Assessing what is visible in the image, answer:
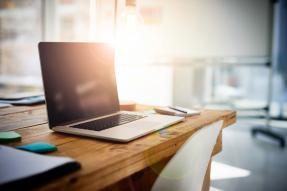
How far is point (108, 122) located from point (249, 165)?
2.08 metres

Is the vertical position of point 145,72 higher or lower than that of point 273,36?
lower

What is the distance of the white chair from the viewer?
1.08m

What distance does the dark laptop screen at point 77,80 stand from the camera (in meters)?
1.32

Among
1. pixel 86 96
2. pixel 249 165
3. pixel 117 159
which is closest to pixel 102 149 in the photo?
pixel 117 159

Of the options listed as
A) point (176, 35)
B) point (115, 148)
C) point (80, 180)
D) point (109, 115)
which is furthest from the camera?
point (176, 35)

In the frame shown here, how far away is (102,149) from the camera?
104 centimetres

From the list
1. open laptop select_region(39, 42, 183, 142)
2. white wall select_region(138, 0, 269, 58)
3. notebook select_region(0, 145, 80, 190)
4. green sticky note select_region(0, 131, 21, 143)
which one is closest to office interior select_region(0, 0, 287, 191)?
white wall select_region(138, 0, 269, 58)

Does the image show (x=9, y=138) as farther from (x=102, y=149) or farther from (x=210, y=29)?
(x=210, y=29)

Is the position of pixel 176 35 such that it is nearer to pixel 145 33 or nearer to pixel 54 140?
pixel 145 33

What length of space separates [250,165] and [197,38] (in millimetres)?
1831

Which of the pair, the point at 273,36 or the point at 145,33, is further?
the point at 145,33

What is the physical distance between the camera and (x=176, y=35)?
4.45 meters

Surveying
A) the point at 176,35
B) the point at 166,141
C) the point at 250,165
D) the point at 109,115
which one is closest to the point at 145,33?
the point at 176,35

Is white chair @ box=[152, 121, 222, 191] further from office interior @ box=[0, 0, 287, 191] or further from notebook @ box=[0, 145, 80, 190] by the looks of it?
office interior @ box=[0, 0, 287, 191]
